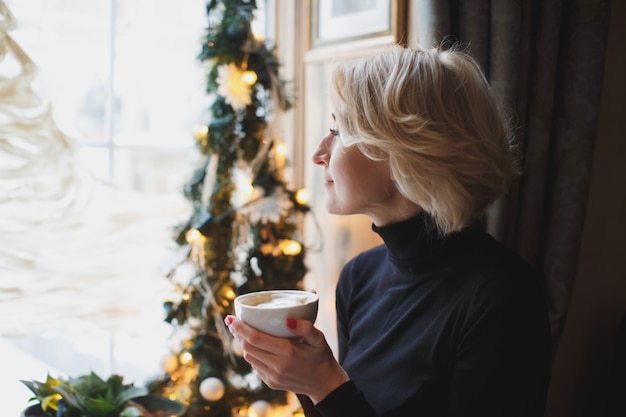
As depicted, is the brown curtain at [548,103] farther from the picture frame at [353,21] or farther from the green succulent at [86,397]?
the green succulent at [86,397]

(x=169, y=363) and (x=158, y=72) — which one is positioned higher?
(x=158, y=72)

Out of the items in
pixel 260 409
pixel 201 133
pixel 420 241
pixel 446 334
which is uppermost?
pixel 201 133

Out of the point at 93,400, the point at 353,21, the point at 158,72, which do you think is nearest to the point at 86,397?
the point at 93,400

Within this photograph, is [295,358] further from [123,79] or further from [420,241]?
[123,79]

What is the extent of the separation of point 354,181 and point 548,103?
2.57 ft

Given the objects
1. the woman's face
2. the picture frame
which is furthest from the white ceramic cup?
the picture frame

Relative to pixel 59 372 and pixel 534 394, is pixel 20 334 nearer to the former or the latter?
pixel 59 372

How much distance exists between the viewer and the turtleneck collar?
122cm

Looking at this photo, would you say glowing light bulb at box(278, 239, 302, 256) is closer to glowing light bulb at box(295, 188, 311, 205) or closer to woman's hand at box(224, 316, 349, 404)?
glowing light bulb at box(295, 188, 311, 205)

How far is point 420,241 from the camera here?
48.6 inches

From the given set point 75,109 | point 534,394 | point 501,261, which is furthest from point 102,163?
point 534,394

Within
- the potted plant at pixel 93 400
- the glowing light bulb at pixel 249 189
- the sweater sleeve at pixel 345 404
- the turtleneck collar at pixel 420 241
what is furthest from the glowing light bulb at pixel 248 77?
the sweater sleeve at pixel 345 404

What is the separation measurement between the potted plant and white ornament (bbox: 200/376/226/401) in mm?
184

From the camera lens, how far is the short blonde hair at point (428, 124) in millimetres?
1138
